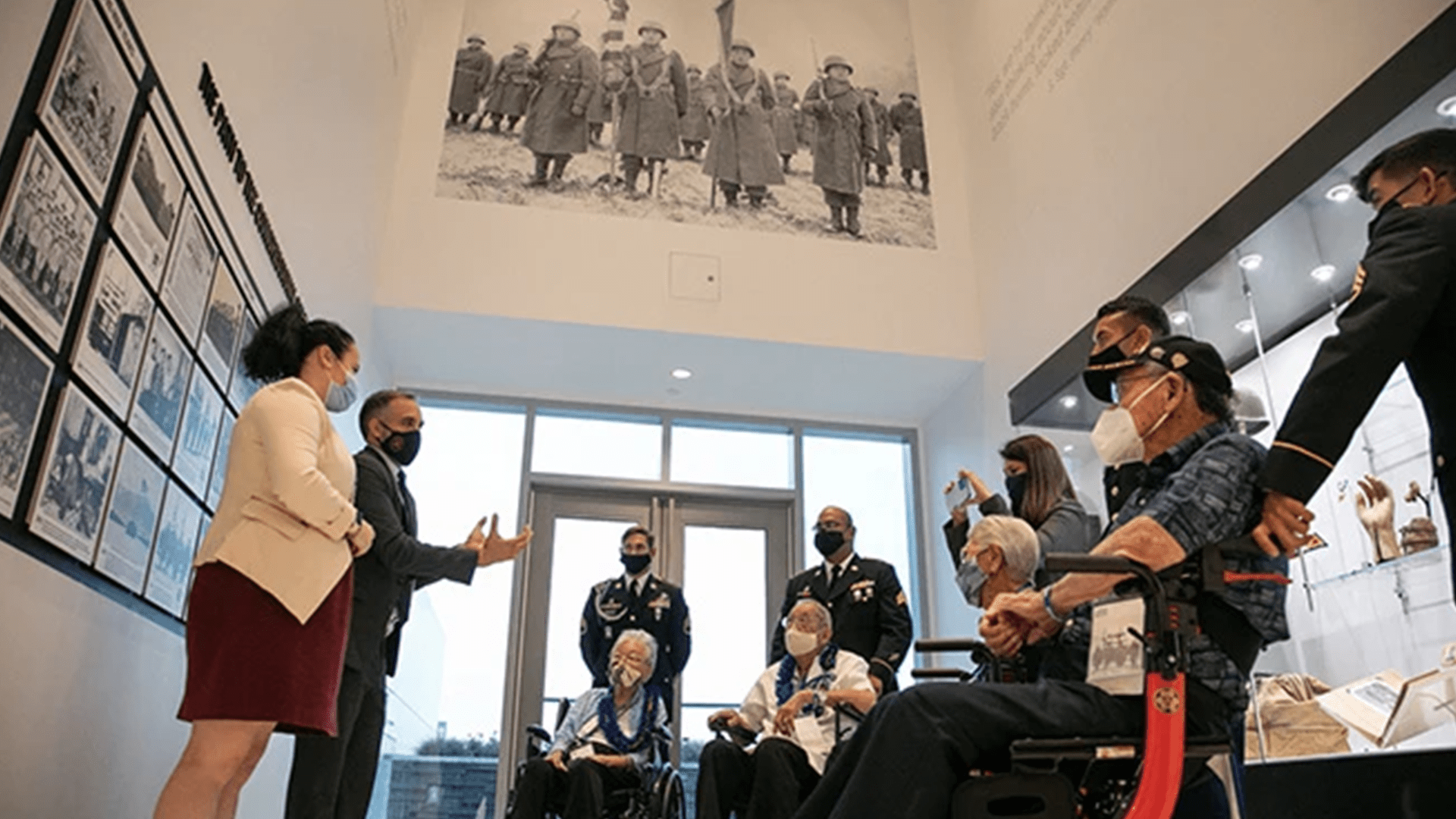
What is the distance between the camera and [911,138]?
7.31 metres

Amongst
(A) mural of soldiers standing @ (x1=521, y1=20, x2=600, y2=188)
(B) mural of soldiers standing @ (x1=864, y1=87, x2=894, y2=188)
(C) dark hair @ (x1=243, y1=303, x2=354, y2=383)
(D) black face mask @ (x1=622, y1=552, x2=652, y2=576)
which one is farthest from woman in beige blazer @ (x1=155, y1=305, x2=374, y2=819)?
(B) mural of soldiers standing @ (x1=864, y1=87, x2=894, y2=188)

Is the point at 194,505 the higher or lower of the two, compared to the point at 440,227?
lower

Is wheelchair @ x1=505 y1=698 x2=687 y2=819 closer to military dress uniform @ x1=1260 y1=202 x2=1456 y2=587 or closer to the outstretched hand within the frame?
the outstretched hand

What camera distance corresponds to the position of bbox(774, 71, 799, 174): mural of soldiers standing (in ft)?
23.2

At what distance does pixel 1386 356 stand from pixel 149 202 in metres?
2.76

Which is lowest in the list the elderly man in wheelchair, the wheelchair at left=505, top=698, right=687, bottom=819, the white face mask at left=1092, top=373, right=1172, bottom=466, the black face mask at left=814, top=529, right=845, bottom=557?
the wheelchair at left=505, top=698, right=687, bottom=819

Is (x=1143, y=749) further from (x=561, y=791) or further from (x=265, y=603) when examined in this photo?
(x=561, y=791)

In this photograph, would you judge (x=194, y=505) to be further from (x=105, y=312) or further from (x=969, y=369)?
(x=969, y=369)

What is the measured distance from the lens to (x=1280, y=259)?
3807mm

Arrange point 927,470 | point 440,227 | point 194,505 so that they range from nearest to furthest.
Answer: point 194,505, point 440,227, point 927,470

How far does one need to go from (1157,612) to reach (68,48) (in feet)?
7.54

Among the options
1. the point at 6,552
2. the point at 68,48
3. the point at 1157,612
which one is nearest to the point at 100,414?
the point at 6,552

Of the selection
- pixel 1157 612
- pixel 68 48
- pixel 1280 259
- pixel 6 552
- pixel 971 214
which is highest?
pixel 971 214

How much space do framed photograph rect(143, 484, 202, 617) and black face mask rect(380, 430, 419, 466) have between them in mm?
603
